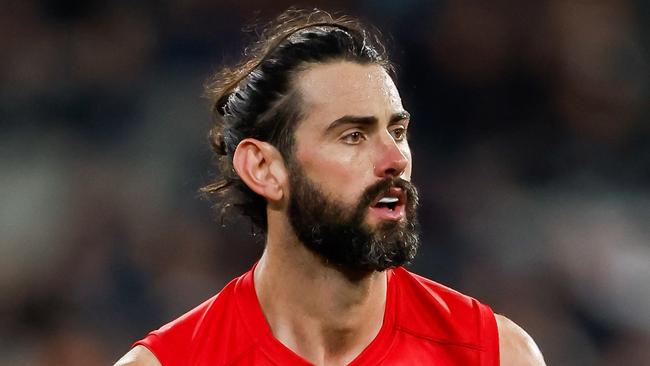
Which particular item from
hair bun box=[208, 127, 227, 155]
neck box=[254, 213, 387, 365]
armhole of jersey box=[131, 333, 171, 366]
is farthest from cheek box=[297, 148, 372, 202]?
armhole of jersey box=[131, 333, 171, 366]

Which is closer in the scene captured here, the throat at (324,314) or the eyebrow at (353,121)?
the eyebrow at (353,121)

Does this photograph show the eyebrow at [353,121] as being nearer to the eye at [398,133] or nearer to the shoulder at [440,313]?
the eye at [398,133]

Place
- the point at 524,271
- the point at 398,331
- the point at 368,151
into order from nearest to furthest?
the point at 368,151, the point at 398,331, the point at 524,271

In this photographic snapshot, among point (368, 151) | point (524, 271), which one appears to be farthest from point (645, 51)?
point (368, 151)

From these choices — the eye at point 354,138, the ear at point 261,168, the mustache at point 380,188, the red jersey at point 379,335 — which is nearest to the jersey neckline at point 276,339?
the red jersey at point 379,335

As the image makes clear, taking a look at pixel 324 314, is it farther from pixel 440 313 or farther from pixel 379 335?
pixel 440 313

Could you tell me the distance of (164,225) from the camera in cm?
475

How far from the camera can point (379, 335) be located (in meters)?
2.89

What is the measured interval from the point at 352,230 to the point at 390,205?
0.44 ft

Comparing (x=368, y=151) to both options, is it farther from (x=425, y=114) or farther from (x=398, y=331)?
(x=425, y=114)

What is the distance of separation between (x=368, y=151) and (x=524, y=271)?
7.58ft

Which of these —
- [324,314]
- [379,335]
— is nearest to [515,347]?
[379,335]

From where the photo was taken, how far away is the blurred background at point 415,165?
4598mm

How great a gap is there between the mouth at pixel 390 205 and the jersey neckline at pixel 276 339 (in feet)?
1.12
